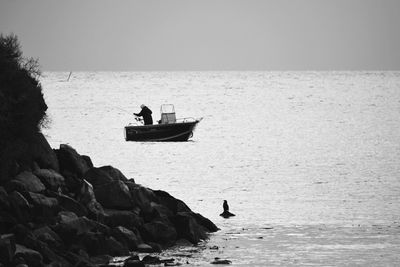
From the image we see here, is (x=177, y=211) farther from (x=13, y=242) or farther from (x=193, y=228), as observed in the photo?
(x=13, y=242)

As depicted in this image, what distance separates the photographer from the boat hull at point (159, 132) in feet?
209

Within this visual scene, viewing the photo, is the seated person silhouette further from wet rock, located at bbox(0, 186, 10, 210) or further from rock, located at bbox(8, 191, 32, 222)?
wet rock, located at bbox(0, 186, 10, 210)

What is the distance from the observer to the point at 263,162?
5641 cm

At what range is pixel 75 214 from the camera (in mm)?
23594

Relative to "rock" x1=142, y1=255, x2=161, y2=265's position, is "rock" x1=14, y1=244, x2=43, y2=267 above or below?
above

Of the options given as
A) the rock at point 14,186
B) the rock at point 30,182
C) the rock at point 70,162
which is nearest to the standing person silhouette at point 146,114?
the rock at point 70,162

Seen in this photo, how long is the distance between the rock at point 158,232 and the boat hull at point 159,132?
1492 inches

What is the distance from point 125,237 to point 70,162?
3.69 m

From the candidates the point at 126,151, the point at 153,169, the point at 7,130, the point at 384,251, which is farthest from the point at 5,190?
the point at 126,151

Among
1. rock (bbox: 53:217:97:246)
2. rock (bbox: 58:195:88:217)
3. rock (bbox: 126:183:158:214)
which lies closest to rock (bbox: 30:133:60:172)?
rock (bbox: 58:195:88:217)

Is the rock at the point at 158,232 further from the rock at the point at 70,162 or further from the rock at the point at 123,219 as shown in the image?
the rock at the point at 70,162

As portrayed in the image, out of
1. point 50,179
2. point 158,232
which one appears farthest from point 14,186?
point 158,232

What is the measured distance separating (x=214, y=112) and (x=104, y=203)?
98.9 meters

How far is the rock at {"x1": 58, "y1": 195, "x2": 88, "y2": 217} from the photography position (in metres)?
24.0
